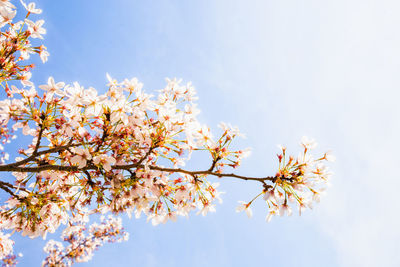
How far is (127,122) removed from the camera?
293 cm

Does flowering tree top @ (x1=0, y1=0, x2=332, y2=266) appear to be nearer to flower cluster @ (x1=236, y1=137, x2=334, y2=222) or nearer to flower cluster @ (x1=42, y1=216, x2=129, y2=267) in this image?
flower cluster @ (x1=236, y1=137, x2=334, y2=222)

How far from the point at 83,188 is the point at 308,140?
118 inches

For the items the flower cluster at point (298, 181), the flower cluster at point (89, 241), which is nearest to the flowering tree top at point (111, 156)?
the flower cluster at point (298, 181)

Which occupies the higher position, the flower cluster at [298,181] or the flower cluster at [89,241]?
the flower cluster at [89,241]

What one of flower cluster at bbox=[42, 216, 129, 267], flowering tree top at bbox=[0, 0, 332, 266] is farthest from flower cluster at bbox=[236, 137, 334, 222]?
flower cluster at bbox=[42, 216, 129, 267]

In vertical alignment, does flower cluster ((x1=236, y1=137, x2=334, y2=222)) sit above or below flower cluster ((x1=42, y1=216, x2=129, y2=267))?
below

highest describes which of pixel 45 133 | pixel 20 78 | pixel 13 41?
pixel 13 41

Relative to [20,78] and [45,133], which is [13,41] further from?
[45,133]

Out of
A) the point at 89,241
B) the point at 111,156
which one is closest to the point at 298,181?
the point at 111,156

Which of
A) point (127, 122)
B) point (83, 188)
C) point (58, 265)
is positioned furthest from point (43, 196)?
point (58, 265)

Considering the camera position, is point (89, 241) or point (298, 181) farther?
point (89, 241)

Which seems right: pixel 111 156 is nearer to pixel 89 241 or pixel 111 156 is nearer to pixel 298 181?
pixel 298 181

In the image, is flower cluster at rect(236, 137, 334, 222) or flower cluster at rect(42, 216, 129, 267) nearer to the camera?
flower cluster at rect(236, 137, 334, 222)

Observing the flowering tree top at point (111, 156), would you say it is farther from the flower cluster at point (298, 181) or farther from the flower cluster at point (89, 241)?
the flower cluster at point (89, 241)
